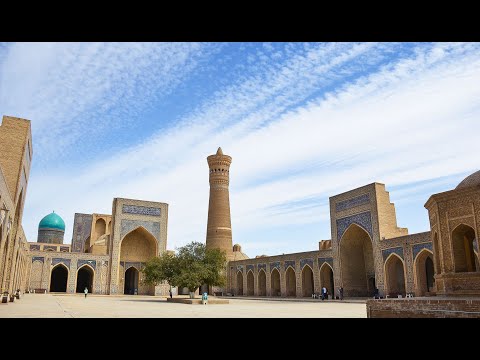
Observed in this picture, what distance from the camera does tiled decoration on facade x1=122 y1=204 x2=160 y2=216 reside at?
89.3 ft

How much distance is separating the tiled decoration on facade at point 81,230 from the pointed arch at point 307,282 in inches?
844

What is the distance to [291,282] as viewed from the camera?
26.0m

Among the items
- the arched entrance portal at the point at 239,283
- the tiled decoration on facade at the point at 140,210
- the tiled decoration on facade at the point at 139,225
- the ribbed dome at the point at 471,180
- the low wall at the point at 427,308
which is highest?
the tiled decoration on facade at the point at 140,210

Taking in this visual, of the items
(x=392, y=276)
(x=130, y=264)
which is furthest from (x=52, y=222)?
(x=392, y=276)

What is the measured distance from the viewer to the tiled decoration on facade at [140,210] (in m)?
27.2

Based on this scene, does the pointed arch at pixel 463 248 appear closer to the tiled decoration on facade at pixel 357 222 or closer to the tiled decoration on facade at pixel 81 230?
the tiled decoration on facade at pixel 357 222

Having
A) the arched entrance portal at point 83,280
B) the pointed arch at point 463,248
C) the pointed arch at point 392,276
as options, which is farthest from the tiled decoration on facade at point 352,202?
the arched entrance portal at point 83,280

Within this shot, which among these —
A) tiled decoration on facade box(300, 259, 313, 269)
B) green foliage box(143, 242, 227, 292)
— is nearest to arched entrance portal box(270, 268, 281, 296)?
tiled decoration on facade box(300, 259, 313, 269)

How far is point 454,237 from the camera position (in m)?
8.20

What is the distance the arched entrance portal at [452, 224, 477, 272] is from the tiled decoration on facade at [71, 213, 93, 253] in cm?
3441
